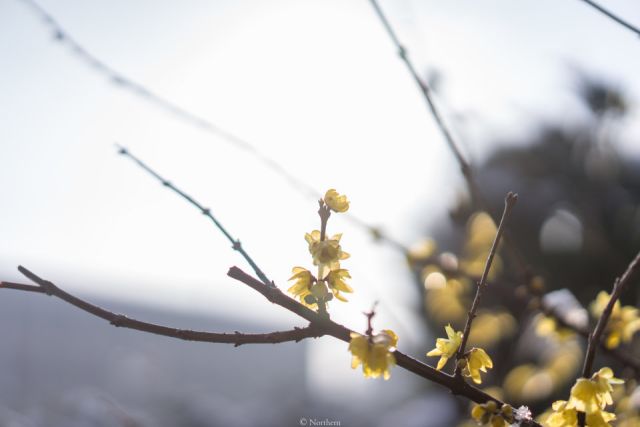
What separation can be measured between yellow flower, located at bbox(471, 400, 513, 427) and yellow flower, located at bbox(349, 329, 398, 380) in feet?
0.55

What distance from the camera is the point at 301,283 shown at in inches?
32.1

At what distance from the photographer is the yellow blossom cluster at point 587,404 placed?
2.42 ft

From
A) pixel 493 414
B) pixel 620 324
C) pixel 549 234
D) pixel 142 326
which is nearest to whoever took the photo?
pixel 142 326

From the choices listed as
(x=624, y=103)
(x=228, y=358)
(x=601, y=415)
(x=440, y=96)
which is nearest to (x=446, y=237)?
(x=624, y=103)

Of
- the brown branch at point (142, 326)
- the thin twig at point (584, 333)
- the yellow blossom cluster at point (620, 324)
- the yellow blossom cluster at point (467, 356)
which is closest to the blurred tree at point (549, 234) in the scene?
the thin twig at point (584, 333)

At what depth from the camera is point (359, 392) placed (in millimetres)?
15977

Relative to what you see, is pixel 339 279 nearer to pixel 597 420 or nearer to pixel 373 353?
pixel 373 353

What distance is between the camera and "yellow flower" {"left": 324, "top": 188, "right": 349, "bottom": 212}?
0.79 metres

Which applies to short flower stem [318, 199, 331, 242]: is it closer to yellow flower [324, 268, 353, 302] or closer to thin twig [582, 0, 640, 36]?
yellow flower [324, 268, 353, 302]

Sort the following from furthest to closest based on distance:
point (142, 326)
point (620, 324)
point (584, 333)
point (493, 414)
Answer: point (584, 333), point (620, 324), point (493, 414), point (142, 326)

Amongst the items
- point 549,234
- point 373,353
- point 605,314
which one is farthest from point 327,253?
point 549,234

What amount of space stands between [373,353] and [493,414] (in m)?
0.21

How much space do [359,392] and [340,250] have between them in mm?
16320

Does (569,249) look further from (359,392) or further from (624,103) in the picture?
(359,392)
